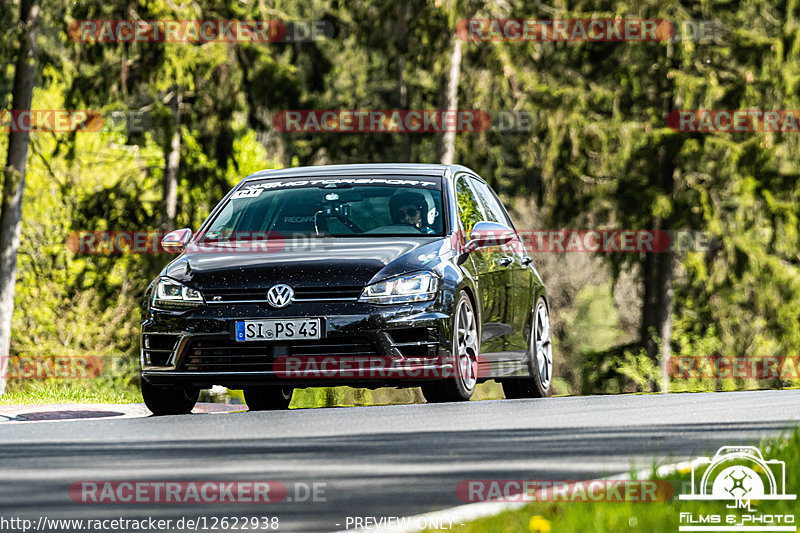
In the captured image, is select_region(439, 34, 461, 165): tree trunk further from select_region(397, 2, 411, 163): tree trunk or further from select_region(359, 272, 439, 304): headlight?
select_region(359, 272, 439, 304): headlight

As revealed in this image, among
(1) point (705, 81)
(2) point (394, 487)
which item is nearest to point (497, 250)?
(2) point (394, 487)

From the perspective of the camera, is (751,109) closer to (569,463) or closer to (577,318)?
(569,463)

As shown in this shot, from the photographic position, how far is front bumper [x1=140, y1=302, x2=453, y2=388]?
1011 cm

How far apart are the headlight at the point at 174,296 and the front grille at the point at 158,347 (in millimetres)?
217

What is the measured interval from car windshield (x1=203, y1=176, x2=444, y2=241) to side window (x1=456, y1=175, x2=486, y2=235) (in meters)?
0.25

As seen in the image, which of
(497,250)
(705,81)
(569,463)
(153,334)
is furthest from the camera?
(705,81)

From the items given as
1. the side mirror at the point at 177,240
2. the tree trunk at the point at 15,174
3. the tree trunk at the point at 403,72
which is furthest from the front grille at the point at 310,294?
the tree trunk at the point at 403,72

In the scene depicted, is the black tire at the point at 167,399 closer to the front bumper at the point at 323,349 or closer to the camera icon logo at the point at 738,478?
the front bumper at the point at 323,349

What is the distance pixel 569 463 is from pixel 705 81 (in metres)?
23.0

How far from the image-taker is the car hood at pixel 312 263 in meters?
10.2

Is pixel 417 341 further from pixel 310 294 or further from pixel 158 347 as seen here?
pixel 158 347

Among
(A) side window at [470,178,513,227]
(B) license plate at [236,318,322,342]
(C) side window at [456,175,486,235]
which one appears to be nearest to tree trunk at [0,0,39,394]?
(A) side window at [470,178,513,227]

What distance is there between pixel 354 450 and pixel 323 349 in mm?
2503

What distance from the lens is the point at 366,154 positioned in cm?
3309
